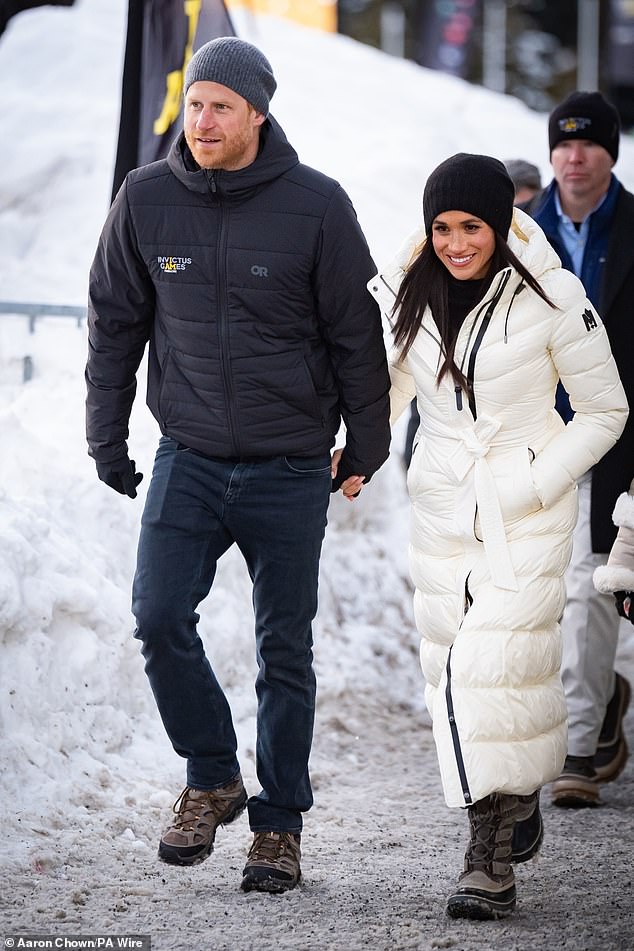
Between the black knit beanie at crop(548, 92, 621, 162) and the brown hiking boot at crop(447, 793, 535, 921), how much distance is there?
112 inches

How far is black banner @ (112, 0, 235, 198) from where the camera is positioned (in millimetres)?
5938

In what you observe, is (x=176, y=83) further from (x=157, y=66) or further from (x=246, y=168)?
(x=246, y=168)

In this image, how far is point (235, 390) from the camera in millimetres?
3941

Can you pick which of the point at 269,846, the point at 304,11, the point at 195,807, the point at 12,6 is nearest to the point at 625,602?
the point at 269,846

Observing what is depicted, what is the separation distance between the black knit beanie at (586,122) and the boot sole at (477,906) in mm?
3136

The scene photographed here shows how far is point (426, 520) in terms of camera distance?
4.05m

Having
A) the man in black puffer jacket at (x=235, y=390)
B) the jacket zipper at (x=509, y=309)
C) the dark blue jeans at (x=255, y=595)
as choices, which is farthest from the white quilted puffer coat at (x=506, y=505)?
the dark blue jeans at (x=255, y=595)

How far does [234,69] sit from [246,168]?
0.30 meters

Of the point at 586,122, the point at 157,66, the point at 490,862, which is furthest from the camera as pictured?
the point at 157,66

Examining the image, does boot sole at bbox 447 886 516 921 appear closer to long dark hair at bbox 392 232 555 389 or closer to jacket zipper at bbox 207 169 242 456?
long dark hair at bbox 392 232 555 389

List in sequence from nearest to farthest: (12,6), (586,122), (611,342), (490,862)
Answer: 1. (490,862)
2. (611,342)
3. (586,122)
4. (12,6)

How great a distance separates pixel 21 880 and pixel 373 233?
22.6 feet

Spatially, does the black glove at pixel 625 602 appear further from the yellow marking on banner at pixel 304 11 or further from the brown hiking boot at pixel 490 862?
the yellow marking on banner at pixel 304 11

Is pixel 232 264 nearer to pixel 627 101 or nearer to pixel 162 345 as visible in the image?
pixel 162 345
